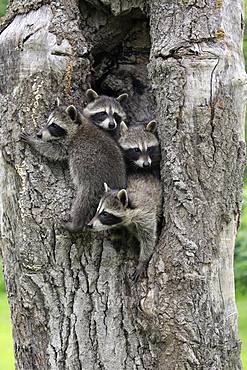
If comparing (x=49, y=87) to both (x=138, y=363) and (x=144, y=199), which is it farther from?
(x=138, y=363)

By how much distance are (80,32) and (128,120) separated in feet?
2.79

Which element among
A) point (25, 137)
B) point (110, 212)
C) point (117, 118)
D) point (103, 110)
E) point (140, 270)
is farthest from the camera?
point (117, 118)

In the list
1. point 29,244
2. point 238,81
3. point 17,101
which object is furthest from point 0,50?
point 238,81

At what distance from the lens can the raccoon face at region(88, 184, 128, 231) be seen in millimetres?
3697

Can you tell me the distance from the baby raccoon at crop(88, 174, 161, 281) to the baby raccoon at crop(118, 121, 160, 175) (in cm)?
17

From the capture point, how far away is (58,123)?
385 cm

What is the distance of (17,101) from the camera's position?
3953 millimetres

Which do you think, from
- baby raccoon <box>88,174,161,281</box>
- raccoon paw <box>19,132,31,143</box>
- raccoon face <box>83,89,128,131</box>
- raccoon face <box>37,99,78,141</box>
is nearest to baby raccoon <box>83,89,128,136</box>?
raccoon face <box>83,89,128,131</box>

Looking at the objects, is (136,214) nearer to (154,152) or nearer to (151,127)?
(154,152)

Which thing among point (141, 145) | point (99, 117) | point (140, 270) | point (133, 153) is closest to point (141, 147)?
point (141, 145)

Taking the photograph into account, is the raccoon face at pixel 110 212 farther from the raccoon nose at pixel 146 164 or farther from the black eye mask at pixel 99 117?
the black eye mask at pixel 99 117

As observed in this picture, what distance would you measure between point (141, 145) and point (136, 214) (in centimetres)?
40

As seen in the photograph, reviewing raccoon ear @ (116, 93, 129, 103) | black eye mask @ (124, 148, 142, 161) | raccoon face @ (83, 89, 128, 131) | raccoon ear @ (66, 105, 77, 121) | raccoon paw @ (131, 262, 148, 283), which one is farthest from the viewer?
raccoon ear @ (116, 93, 129, 103)

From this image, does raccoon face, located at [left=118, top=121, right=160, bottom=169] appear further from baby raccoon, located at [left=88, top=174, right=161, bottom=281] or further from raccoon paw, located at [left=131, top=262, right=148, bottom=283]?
raccoon paw, located at [left=131, top=262, right=148, bottom=283]
